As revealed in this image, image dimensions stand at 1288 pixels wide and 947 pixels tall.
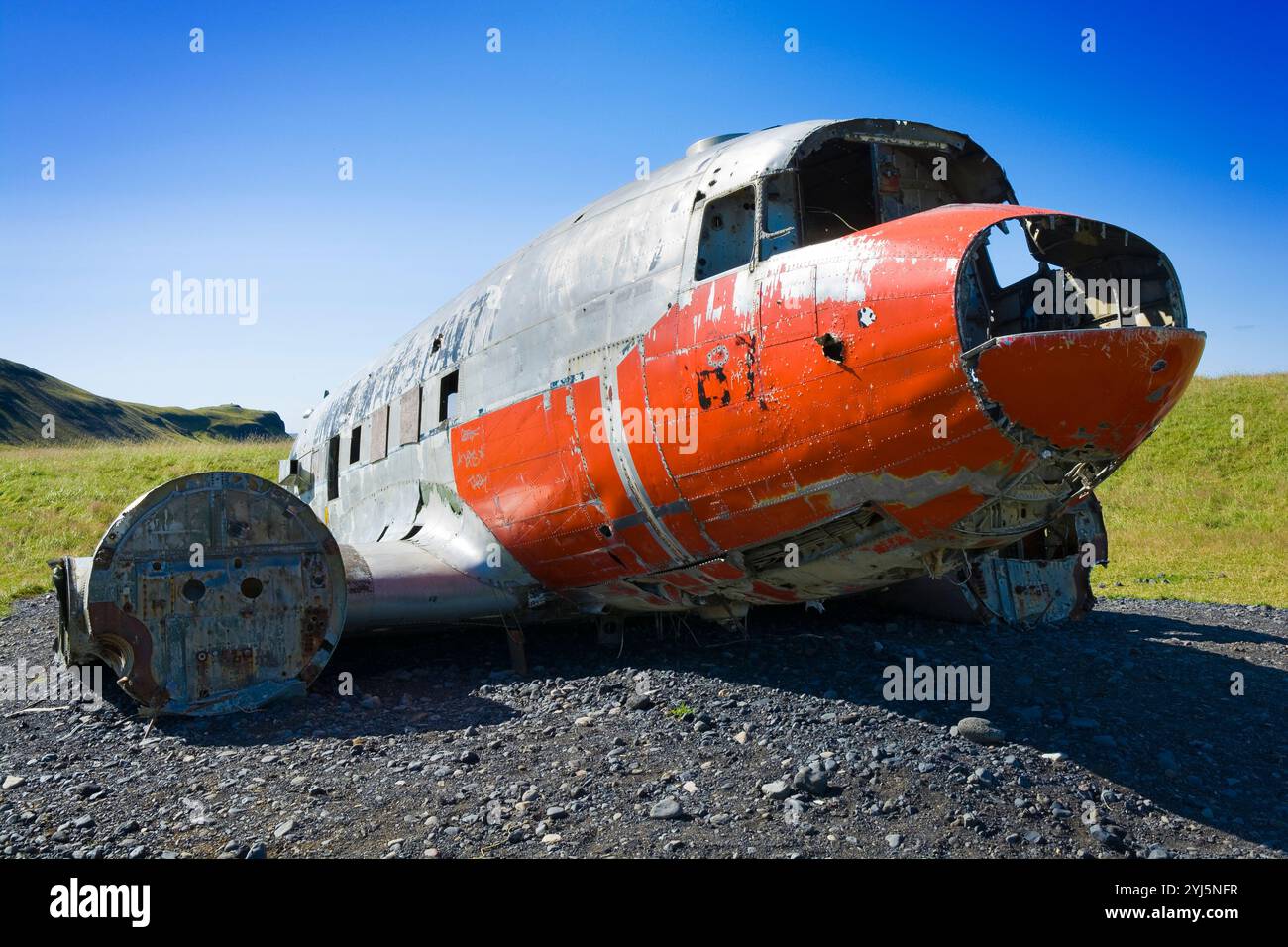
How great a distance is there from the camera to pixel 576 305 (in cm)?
763

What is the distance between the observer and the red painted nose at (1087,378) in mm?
4820

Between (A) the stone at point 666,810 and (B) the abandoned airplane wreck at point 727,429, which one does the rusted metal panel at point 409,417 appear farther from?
(A) the stone at point 666,810

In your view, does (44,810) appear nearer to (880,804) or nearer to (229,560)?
(229,560)

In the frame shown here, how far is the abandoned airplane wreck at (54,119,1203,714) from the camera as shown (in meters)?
5.17

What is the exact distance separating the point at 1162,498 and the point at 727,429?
23.5 metres

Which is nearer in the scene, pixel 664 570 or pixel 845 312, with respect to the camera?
pixel 845 312

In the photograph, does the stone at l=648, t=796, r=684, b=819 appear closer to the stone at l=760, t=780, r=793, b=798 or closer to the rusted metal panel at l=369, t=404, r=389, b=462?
the stone at l=760, t=780, r=793, b=798

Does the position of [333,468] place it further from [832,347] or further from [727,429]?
[832,347]

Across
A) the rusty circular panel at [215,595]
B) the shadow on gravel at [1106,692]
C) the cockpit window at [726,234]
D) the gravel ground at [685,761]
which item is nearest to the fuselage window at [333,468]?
the gravel ground at [685,761]

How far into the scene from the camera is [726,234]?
6.65 metres

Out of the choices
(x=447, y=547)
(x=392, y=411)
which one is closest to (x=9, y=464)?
(x=392, y=411)

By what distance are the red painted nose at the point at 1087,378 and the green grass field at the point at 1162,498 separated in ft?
40.3

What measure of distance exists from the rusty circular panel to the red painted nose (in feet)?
18.1
